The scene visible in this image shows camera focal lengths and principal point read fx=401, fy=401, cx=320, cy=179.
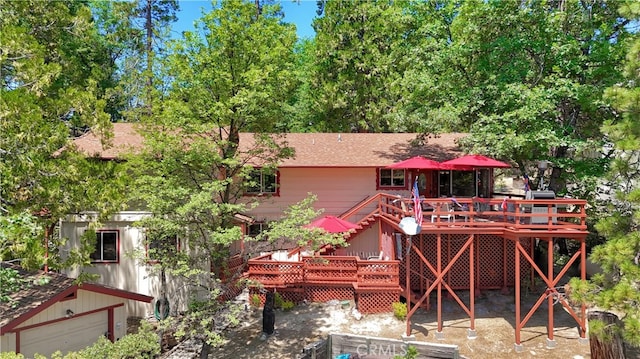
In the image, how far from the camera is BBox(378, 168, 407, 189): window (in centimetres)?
1898

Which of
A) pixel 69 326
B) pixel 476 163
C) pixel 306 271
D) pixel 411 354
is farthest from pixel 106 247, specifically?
pixel 476 163

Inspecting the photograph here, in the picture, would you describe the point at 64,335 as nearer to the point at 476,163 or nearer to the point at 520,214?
the point at 520,214

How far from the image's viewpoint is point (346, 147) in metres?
20.2

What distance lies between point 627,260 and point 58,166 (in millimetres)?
12990

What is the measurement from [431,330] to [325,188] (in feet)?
26.2

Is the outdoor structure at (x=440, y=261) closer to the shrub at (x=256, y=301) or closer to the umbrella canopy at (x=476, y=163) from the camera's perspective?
the shrub at (x=256, y=301)

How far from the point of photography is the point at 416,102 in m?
18.0

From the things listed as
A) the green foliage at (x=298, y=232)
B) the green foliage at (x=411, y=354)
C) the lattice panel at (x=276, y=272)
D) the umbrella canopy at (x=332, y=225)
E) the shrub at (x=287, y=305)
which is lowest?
the shrub at (x=287, y=305)

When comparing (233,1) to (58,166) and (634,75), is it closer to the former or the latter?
(58,166)

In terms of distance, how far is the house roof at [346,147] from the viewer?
17906 millimetres

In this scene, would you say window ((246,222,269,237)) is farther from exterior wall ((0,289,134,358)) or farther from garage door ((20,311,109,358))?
garage door ((20,311,109,358))

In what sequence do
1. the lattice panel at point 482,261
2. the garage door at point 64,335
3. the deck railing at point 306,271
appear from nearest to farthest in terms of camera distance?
1. the garage door at point 64,335
2. the deck railing at point 306,271
3. the lattice panel at point 482,261

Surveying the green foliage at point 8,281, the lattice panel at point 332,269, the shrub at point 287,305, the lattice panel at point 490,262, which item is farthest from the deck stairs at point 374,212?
the green foliage at point 8,281

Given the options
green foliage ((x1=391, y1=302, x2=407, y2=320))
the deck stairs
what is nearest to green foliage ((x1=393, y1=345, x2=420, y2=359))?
green foliage ((x1=391, y1=302, x2=407, y2=320))
